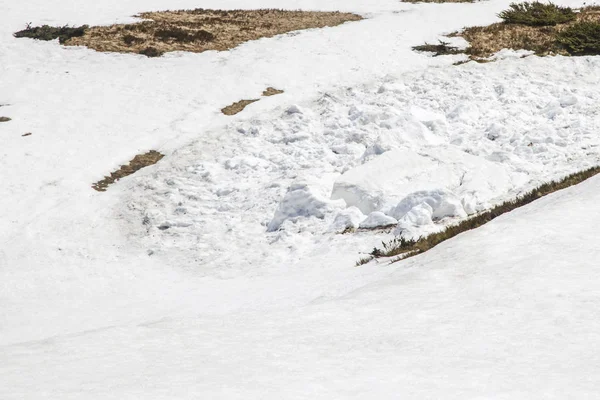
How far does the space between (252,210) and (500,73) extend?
36.1 ft

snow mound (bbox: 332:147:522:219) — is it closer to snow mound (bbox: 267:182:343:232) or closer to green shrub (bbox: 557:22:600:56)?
snow mound (bbox: 267:182:343:232)

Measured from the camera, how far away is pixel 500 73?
20812mm

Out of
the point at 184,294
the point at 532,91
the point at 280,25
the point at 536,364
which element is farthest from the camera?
the point at 280,25

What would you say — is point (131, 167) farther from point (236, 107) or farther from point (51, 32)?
point (51, 32)

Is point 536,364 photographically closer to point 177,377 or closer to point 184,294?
point 177,377

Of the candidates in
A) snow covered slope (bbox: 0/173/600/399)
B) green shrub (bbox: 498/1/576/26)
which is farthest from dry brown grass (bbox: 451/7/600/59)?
snow covered slope (bbox: 0/173/600/399)

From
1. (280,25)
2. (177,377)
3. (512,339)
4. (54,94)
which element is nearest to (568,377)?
(512,339)

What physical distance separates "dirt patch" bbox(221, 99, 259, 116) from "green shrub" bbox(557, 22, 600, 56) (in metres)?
11.4

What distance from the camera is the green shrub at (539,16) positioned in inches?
1076

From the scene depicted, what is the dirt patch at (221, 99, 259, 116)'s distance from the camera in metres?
19.6

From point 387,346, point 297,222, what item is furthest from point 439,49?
point 387,346

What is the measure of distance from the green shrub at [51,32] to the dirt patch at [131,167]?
1296 cm

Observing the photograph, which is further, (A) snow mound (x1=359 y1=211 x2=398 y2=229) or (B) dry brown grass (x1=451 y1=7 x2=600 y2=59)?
(B) dry brown grass (x1=451 y1=7 x2=600 y2=59)

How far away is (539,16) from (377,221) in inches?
781
